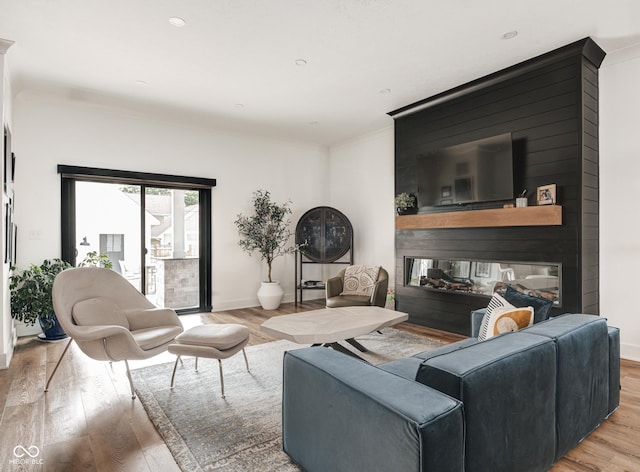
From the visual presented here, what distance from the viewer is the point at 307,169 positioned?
6676 mm

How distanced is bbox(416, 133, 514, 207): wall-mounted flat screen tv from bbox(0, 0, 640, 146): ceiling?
746mm

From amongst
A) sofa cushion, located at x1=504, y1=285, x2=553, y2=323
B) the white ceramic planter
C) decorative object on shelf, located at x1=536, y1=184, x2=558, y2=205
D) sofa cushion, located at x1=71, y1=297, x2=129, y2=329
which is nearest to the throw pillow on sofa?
sofa cushion, located at x1=504, y1=285, x2=553, y2=323

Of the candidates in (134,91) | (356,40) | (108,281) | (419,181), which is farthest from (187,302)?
(356,40)

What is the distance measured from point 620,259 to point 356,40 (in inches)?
121

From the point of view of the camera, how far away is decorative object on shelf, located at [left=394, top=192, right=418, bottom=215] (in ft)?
16.0

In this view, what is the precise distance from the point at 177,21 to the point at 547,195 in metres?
3.52

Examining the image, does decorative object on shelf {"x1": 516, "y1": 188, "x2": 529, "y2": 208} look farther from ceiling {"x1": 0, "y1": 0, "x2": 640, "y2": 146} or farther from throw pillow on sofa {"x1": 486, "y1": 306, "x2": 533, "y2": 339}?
throw pillow on sofa {"x1": 486, "y1": 306, "x2": 533, "y2": 339}

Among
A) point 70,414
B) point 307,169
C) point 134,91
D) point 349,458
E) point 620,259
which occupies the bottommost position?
point 70,414

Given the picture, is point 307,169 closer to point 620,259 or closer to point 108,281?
point 108,281

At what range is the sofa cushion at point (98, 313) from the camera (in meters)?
2.75

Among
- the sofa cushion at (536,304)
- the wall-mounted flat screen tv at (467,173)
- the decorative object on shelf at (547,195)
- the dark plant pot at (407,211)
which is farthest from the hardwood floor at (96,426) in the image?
the dark plant pot at (407,211)

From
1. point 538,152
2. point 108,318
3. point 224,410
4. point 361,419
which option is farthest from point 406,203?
point 361,419

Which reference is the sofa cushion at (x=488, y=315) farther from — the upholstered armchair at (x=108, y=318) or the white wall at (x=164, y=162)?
the white wall at (x=164, y=162)

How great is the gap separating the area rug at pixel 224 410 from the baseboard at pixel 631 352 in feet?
6.06
